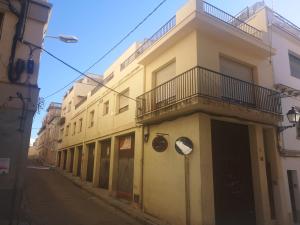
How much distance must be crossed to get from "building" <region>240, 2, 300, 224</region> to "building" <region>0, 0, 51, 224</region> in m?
9.41

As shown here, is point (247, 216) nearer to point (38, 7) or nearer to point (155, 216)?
point (155, 216)

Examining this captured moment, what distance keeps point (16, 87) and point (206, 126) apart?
580cm

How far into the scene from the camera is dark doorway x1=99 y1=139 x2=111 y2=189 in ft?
53.5

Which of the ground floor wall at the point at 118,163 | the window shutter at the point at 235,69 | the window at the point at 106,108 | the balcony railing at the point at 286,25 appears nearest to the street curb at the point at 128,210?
the ground floor wall at the point at 118,163

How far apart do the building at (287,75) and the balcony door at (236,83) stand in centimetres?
164

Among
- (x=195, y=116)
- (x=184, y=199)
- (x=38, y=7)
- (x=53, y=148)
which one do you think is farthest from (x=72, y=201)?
(x=53, y=148)

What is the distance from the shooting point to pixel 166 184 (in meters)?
9.73

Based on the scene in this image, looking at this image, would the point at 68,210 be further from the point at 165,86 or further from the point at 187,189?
the point at 165,86

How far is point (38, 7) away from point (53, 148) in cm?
3070

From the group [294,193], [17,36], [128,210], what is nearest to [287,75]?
[294,193]

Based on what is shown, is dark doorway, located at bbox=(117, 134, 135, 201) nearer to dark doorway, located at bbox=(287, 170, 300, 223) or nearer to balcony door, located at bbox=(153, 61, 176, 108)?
balcony door, located at bbox=(153, 61, 176, 108)

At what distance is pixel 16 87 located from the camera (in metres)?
7.07

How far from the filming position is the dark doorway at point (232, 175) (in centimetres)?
940

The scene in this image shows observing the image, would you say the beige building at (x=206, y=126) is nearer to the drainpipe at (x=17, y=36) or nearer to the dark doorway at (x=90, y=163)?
→ the drainpipe at (x=17, y=36)
